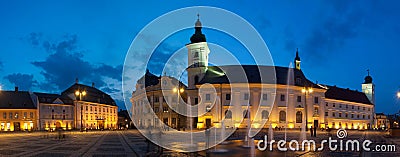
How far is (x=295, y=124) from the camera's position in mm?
69688

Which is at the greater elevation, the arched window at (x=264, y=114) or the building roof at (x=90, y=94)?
the building roof at (x=90, y=94)

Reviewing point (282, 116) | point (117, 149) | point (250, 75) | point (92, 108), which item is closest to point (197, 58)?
point (250, 75)

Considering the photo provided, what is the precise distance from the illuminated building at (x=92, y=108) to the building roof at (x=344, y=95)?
190 feet

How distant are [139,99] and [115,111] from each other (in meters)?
20.3

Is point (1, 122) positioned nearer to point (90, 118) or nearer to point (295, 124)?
point (90, 118)

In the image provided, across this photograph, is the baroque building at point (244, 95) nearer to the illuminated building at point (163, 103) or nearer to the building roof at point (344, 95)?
the illuminated building at point (163, 103)

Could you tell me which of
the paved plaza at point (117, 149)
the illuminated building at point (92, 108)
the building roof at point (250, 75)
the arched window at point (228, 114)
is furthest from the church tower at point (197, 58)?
the paved plaza at point (117, 149)

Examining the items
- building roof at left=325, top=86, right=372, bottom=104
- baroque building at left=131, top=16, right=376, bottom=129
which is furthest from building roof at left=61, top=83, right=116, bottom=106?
building roof at left=325, top=86, right=372, bottom=104

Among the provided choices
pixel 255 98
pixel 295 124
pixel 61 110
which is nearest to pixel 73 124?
pixel 61 110

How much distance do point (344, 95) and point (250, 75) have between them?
40.8 meters

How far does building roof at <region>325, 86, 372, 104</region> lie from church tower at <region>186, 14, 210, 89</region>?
34.8 meters

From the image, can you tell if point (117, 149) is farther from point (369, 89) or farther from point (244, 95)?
point (369, 89)

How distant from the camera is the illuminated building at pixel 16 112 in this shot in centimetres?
7375

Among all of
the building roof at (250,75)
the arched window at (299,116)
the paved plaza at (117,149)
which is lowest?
the arched window at (299,116)
